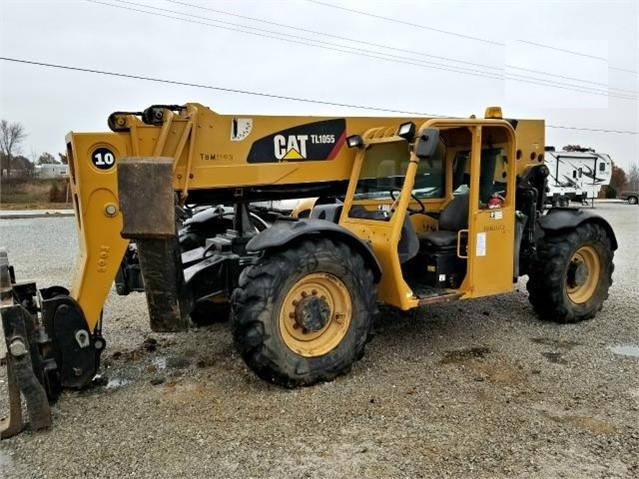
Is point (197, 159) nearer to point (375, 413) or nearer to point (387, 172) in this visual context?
point (387, 172)

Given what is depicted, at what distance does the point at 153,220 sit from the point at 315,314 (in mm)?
1426

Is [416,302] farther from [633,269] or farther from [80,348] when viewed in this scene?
[633,269]

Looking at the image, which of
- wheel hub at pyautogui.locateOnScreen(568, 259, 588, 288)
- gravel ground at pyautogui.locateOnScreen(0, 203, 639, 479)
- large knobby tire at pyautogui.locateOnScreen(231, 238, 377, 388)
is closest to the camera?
gravel ground at pyautogui.locateOnScreen(0, 203, 639, 479)

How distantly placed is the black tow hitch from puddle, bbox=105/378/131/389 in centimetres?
27

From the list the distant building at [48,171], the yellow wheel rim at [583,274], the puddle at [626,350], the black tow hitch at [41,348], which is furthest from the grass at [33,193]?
the puddle at [626,350]

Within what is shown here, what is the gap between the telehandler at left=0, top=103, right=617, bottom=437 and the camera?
13.2 ft

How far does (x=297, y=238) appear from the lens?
4352 mm

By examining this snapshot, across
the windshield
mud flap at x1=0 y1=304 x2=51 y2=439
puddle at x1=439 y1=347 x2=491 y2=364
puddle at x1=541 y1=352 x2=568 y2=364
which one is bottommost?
puddle at x1=541 y1=352 x2=568 y2=364

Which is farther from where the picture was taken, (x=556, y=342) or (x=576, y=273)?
(x=576, y=273)

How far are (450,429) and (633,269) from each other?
7808 millimetres

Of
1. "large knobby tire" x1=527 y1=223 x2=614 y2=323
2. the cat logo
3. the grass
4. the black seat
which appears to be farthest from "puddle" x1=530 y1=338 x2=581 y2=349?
the grass

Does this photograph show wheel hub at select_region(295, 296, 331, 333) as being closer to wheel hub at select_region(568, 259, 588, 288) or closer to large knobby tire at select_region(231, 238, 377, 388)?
large knobby tire at select_region(231, 238, 377, 388)

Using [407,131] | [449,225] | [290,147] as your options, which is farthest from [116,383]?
[449,225]

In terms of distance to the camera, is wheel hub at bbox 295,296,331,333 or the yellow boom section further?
wheel hub at bbox 295,296,331,333
